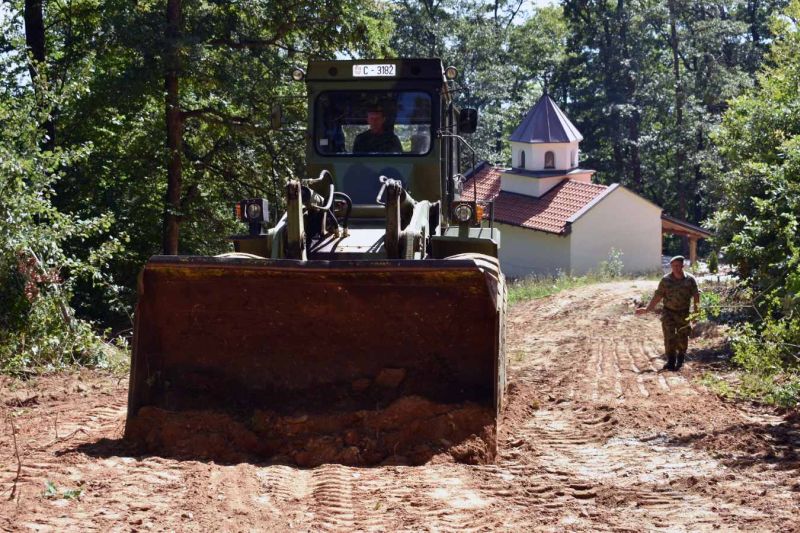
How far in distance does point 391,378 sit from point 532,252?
3494 cm

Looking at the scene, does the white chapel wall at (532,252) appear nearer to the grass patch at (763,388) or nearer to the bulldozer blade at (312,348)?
the grass patch at (763,388)

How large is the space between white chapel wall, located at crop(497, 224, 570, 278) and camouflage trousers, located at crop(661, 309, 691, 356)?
92.2 feet

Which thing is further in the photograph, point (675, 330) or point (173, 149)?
point (173, 149)

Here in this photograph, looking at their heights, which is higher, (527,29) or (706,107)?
(527,29)

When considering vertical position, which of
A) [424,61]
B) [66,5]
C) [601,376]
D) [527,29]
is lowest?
[601,376]

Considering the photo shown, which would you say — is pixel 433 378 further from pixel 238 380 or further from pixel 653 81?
pixel 653 81

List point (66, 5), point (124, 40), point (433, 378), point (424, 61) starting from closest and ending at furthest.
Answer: point (433, 378)
point (424, 61)
point (124, 40)
point (66, 5)

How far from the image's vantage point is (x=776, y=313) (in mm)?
13047

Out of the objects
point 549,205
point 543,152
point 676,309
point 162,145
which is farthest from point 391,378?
point 543,152

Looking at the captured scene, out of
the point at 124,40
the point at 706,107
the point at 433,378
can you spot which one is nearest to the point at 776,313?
the point at 433,378

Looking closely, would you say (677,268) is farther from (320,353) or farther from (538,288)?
(538,288)

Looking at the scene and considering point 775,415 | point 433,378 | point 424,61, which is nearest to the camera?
point 433,378

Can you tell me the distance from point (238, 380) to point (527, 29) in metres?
49.4

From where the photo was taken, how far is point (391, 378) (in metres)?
8.20
